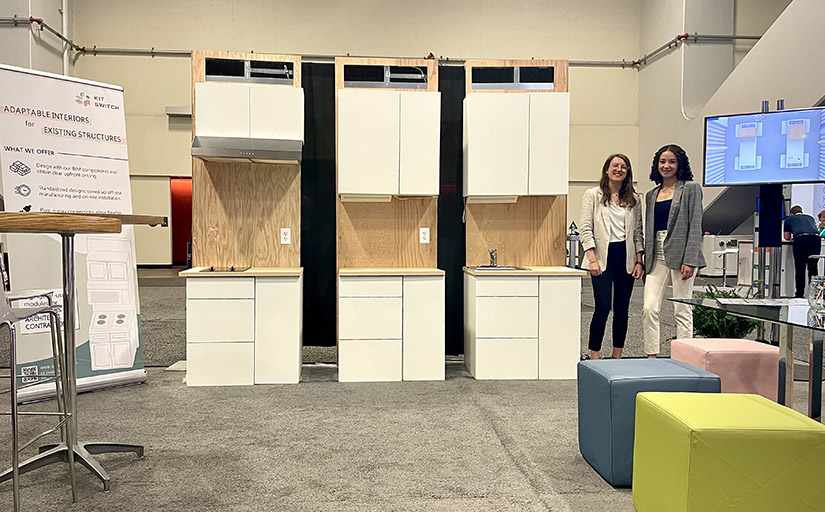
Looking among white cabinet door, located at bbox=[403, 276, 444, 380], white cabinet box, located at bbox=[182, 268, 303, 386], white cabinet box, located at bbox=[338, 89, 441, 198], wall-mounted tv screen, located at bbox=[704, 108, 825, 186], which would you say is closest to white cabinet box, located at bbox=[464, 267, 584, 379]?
white cabinet door, located at bbox=[403, 276, 444, 380]

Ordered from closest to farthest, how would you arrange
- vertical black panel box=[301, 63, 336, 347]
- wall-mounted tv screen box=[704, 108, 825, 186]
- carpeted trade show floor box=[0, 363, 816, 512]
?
carpeted trade show floor box=[0, 363, 816, 512], wall-mounted tv screen box=[704, 108, 825, 186], vertical black panel box=[301, 63, 336, 347]

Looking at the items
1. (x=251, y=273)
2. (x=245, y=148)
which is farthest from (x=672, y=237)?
(x=245, y=148)

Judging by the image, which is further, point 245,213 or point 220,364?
point 245,213

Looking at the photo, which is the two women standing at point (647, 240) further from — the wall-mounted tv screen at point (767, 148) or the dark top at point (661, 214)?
the wall-mounted tv screen at point (767, 148)

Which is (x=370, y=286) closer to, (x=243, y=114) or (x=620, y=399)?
(x=243, y=114)

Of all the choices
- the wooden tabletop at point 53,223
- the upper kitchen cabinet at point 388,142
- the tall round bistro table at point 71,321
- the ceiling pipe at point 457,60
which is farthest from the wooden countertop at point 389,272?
the ceiling pipe at point 457,60

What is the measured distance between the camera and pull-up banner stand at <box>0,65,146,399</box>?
362 cm

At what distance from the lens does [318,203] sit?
215 inches

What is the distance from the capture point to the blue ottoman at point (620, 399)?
2.82 m

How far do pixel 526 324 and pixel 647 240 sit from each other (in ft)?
A: 3.48

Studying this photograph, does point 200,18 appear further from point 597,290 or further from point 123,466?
point 123,466

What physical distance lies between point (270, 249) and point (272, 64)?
140 cm

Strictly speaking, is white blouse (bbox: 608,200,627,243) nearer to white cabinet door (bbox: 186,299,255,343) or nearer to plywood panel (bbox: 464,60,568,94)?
plywood panel (bbox: 464,60,568,94)

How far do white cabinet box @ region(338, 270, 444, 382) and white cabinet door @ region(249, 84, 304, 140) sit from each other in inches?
45.8
